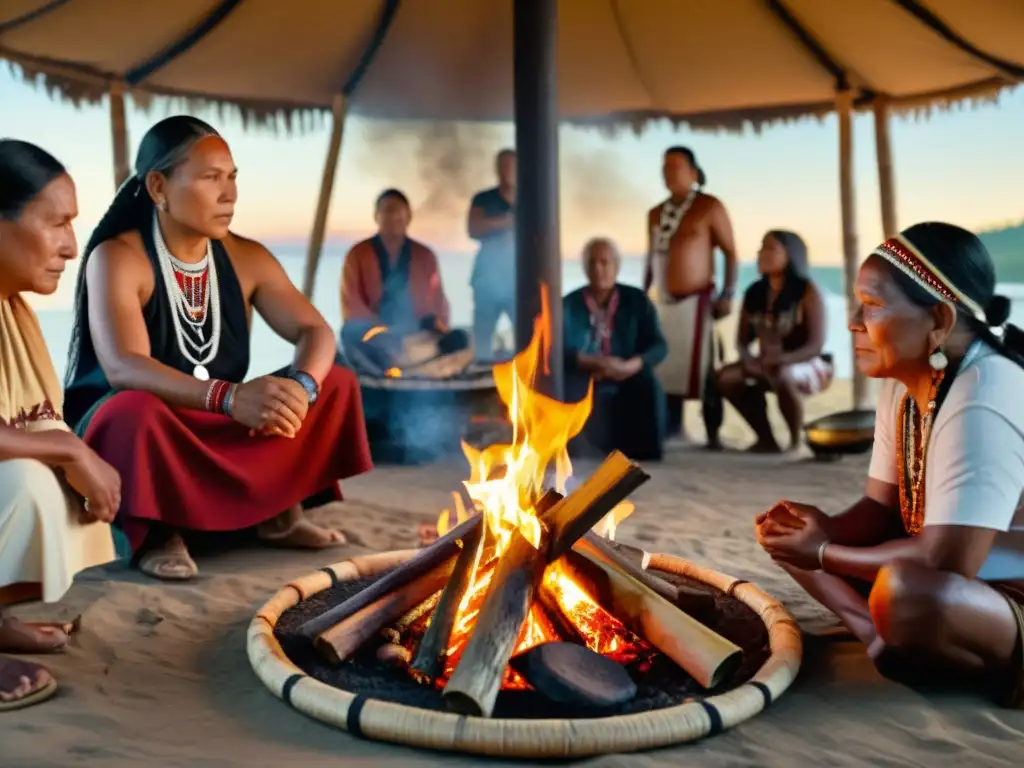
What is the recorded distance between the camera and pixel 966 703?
7.48 feet

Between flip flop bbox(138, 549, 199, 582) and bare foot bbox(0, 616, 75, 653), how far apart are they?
2.18ft

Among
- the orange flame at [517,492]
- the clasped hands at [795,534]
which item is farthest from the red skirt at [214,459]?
the clasped hands at [795,534]

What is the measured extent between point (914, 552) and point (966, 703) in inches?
15.1

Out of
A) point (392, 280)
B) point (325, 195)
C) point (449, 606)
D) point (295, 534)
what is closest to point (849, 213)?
point (392, 280)

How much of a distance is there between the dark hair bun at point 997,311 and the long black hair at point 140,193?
245 cm

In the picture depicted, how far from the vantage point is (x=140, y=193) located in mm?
3477

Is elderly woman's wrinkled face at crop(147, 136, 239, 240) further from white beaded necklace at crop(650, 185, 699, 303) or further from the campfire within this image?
white beaded necklace at crop(650, 185, 699, 303)

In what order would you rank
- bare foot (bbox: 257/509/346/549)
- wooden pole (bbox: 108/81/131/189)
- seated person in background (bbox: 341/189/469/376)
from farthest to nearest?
wooden pole (bbox: 108/81/131/189) < seated person in background (bbox: 341/189/469/376) < bare foot (bbox: 257/509/346/549)

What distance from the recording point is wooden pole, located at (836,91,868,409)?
7594mm

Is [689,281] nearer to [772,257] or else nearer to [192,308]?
[772,257]

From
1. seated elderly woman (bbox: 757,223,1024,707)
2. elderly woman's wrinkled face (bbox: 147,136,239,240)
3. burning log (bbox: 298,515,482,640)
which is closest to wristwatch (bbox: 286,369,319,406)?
elderly woman's wrinkled face (bbox: 147,136,239,240)

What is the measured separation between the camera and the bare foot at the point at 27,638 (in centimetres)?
256

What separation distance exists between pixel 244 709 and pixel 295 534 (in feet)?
4.90

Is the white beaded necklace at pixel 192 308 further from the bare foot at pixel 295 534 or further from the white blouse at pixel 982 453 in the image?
the white blouse at pixel 982 453
